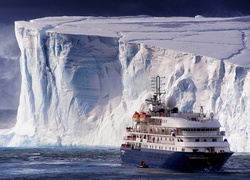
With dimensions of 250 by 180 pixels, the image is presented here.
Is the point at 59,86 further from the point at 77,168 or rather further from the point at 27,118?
the point at 77,168

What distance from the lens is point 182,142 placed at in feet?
170

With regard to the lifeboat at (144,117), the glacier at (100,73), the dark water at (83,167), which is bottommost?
the dark water at (83,167)

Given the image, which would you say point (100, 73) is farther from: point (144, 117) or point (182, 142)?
point (182, 142)

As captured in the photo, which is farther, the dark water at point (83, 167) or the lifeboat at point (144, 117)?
the lifeboat at point (144, 117)

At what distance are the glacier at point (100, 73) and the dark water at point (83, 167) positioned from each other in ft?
10.8

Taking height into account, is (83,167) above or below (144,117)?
below

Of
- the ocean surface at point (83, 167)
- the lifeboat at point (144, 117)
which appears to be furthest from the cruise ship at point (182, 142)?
the ocean surface at point (83, 167)

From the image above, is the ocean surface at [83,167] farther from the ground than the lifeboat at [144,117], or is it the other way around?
the lifeboat at [144,117]

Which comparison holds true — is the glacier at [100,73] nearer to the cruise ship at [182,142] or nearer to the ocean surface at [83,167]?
the ocean surface at [83,167]

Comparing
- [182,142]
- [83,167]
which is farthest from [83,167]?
[182,142]

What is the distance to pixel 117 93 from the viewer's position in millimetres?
73062

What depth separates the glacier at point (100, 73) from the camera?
68875 mm

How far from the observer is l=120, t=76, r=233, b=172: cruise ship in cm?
5153

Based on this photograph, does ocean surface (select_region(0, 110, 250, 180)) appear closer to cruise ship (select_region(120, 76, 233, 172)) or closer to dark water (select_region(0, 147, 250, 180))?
dark water (select_region(0, 147, 250, 180))
